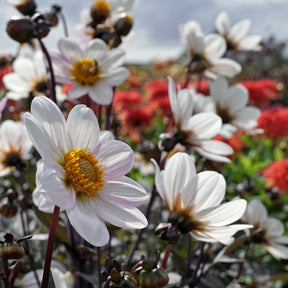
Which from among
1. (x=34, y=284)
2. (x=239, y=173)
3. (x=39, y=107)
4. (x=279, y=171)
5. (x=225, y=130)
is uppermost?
(x=39, y=107)

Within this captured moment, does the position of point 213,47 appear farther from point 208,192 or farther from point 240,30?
point 208,192

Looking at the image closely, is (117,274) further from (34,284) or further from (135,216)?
(34,284)

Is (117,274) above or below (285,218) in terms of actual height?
above

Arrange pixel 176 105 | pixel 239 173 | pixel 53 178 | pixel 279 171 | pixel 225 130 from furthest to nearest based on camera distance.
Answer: pixel 239 173, pixel 279 171, pixel 225 130, pixel 176 105, pixel 53 178

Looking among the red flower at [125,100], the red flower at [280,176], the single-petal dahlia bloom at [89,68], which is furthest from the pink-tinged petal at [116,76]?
the red flower at [125,100]

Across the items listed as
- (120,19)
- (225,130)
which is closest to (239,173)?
(225,130)

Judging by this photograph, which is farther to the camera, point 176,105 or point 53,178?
point 176,105

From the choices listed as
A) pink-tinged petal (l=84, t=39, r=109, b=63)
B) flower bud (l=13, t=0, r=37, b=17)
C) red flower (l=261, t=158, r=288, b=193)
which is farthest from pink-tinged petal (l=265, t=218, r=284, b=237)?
red flower (l=261, t=158, r=288, b=193)
